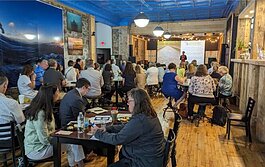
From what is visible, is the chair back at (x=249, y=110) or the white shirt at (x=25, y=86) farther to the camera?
the white shirt at (x=25, y=86)

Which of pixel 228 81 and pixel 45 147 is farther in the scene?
pixel 228 81

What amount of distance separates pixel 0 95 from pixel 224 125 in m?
4.34

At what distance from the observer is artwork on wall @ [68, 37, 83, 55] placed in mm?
7799

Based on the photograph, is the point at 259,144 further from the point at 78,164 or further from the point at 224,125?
the point at 78,164

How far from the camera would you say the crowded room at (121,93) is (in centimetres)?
227

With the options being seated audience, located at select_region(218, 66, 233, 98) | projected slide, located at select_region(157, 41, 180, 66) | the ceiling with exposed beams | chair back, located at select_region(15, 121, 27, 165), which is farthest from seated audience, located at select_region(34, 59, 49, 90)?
projected slide, located at select_region(157, 41, 180, 66)

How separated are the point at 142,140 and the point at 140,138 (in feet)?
0.08

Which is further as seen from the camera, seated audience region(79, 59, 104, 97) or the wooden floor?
seated audience region(79, 59, 104, 97)

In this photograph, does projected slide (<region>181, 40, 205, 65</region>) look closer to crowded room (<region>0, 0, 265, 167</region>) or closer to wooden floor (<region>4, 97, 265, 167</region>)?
crowded room (<region>0, 0, 265, 167</region>)

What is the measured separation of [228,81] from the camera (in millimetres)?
5832

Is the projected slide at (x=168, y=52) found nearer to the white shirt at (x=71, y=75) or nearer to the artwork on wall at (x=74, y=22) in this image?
the artwork on wall at (x=74, y=22)

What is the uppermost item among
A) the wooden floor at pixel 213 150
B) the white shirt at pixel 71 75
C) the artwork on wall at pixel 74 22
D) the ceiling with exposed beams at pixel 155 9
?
the ceiling with exposed beams at pixel 155 9

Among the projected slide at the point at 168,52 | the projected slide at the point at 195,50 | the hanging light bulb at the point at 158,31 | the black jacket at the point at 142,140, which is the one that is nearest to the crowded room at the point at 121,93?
the black jacket at the point at 142,140

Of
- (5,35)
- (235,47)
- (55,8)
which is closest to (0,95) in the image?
(5,35)
